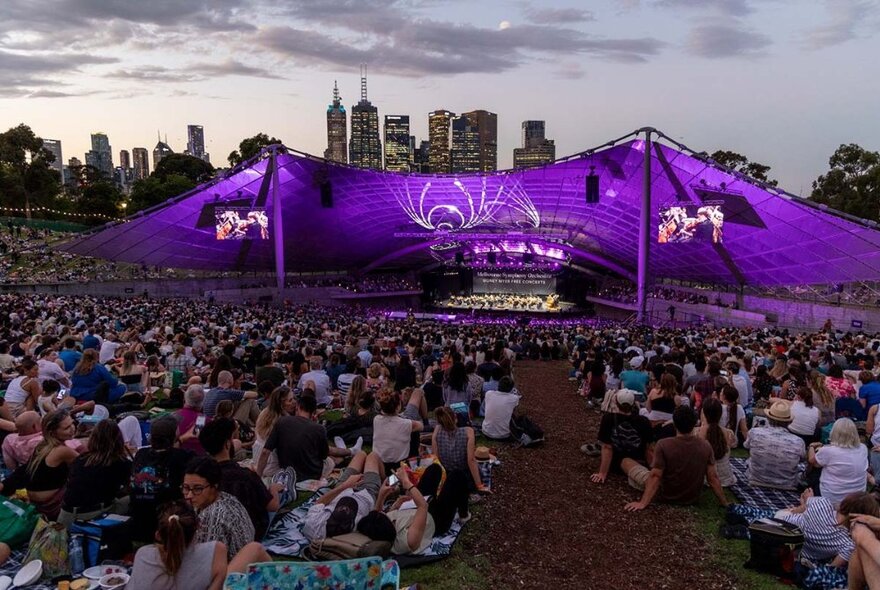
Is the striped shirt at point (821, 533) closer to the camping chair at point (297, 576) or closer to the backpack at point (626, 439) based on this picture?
the backpack at point (626, 439)

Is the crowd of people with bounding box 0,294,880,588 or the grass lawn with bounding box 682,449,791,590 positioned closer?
the crowd of people with bounding box 0,294,880,588

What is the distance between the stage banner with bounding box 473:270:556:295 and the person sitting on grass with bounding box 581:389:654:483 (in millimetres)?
54421

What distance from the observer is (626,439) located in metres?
7.87

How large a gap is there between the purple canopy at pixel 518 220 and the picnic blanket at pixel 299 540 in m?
25.0

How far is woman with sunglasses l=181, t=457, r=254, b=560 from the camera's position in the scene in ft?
14.5

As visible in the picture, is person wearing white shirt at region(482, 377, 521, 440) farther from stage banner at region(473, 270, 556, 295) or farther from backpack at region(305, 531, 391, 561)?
stage banner at region(473, 270, 556, 295)

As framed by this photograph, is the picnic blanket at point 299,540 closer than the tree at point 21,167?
Yes

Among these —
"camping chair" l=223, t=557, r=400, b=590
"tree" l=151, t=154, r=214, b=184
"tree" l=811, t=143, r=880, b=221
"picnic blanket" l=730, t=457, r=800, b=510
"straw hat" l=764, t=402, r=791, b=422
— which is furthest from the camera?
"tree" l=151, t=154, r=214, b=184

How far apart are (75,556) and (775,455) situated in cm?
750

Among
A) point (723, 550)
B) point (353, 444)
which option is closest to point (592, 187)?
point (353, 444)

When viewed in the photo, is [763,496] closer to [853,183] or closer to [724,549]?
[724,549]

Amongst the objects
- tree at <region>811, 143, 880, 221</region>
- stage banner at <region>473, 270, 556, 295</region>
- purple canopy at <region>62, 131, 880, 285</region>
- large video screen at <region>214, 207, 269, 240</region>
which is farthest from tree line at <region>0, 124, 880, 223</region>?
stage banner at <region>473, 270, 556, 295</region>

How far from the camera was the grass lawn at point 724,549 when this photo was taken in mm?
5250

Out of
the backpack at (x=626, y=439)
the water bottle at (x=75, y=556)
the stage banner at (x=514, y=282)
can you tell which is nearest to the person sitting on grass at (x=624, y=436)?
the backpack at (x=626, y=439)
